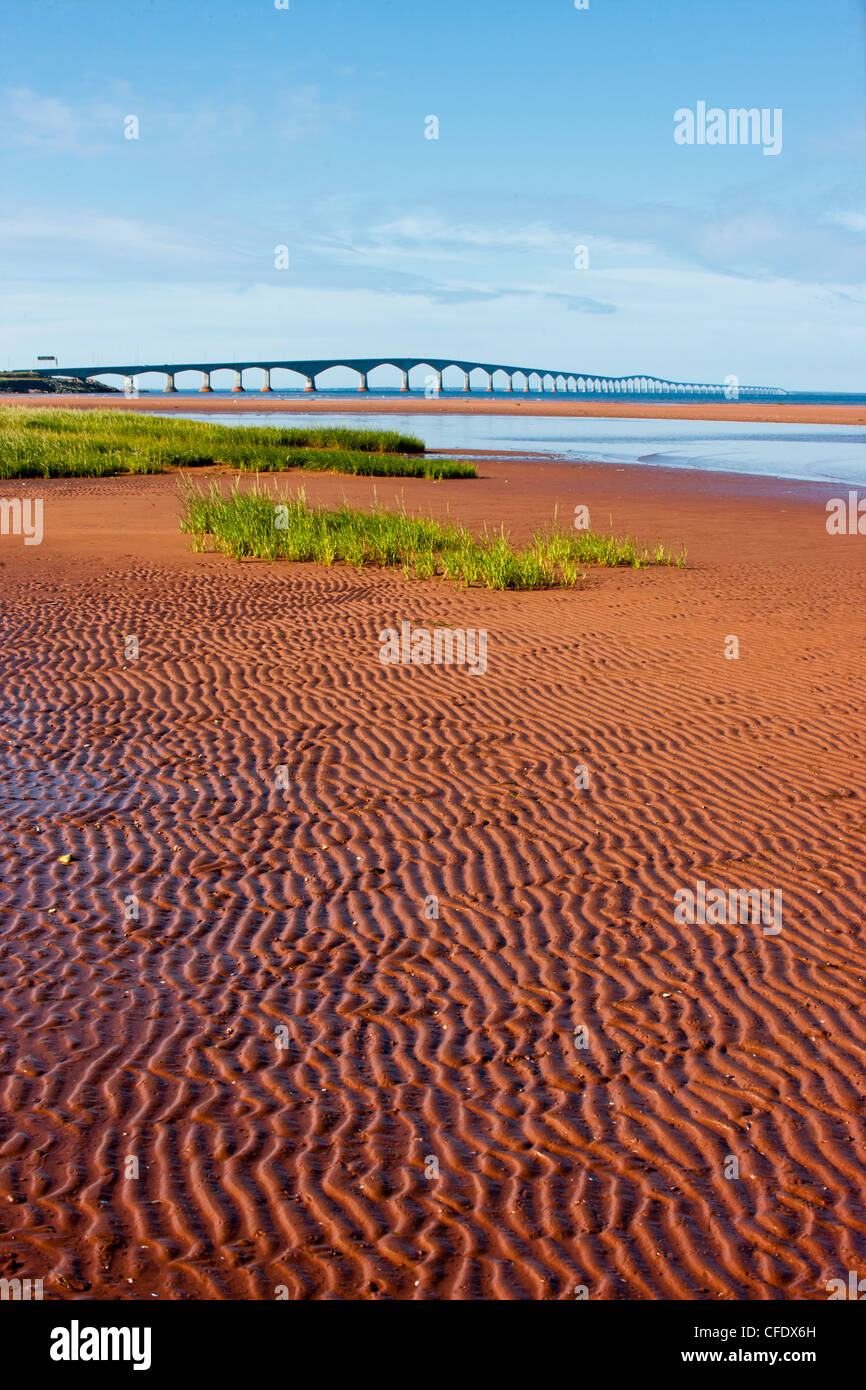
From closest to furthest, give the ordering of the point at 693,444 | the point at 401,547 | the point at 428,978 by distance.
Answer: the point at 428,978, the point at 401,547, the point at 693,444

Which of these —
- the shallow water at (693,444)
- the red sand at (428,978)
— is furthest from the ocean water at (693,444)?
the red sand at (428,978)

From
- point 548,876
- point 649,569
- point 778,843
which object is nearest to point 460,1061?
→ point 548,876

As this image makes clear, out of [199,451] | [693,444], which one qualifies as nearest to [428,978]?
[199,451]

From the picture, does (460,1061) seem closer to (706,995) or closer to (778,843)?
(706,995)

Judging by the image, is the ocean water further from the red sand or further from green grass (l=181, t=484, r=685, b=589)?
the red sand

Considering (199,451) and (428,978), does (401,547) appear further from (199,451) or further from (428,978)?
(199,451)
